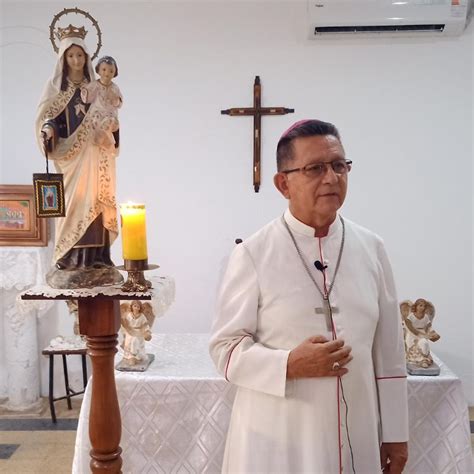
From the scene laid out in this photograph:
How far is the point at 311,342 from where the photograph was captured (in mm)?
1450

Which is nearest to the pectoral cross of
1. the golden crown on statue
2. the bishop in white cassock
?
the bishop in white cassock

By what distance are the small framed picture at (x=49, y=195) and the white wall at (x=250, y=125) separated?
7.69ft

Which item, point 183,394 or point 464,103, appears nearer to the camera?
point 183,394

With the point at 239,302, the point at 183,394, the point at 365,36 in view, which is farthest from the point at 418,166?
the point at 239,302

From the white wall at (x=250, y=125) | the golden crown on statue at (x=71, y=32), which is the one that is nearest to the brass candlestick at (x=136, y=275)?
the golden crown on statue at (x=71, y=32)

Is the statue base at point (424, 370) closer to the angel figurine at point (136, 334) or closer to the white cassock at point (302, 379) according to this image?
the white cassock at point (302, 379)

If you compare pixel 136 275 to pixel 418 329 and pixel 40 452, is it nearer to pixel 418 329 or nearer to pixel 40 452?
pixel 418 329

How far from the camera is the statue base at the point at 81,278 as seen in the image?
1.76m

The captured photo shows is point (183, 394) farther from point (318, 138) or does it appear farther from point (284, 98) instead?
point (284, 98)

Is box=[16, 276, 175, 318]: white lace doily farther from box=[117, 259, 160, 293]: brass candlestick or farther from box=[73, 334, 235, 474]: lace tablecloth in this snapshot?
box=[73, 334, 235, 474]: lace tablecloth

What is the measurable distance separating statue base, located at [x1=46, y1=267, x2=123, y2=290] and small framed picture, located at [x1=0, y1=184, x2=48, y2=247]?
94.7 inches

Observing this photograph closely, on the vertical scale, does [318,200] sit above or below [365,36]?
below

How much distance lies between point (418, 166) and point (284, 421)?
115 inches

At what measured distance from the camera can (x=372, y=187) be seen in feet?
13.2
